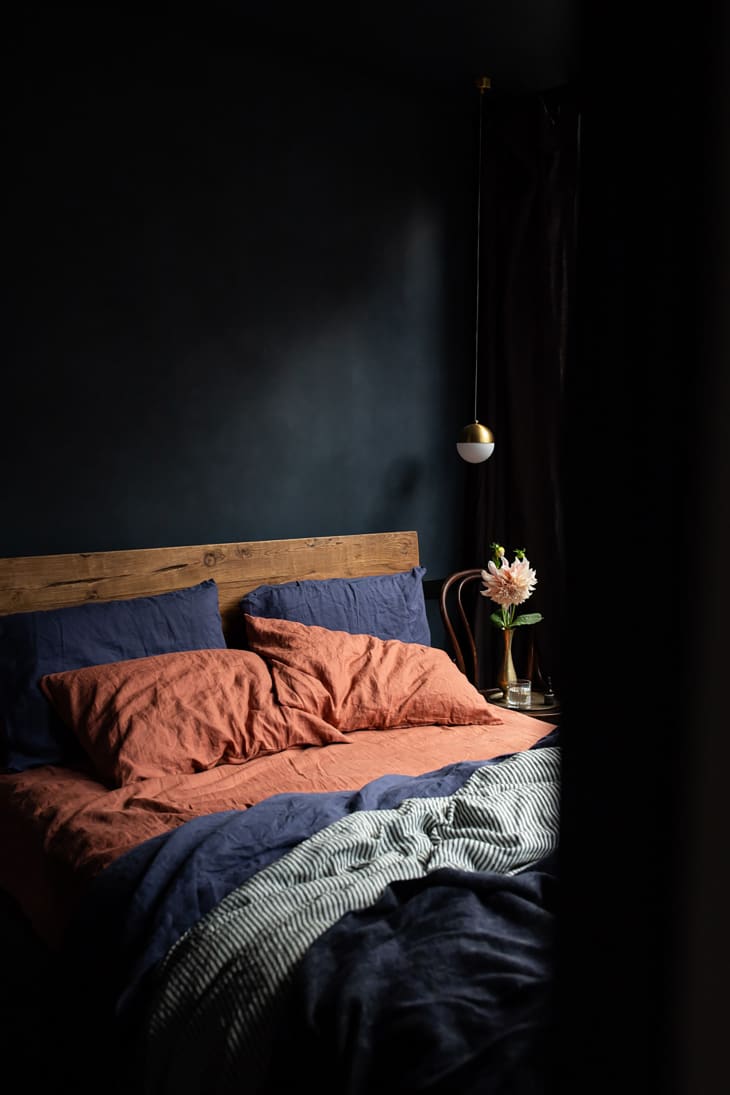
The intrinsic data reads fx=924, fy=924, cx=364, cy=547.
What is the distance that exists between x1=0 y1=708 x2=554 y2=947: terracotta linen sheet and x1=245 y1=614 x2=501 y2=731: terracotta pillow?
2.5 inches

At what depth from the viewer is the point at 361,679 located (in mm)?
3000

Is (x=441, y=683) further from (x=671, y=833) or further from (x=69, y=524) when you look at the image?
(x=671, y=833)

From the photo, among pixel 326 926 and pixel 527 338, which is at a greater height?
pixel 527 338

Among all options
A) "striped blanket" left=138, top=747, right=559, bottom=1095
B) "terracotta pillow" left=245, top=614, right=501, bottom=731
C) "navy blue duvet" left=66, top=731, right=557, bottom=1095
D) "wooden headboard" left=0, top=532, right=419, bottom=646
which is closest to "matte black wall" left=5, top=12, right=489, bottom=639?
"wooden headboard" left=0, top=532, right=419, bottom=646

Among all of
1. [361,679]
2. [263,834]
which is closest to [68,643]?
[361,679]

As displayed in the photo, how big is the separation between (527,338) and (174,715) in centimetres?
226

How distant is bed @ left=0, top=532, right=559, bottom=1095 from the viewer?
55.4 inches

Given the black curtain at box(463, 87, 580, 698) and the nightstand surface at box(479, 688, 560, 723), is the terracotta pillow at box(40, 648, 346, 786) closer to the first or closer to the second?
the nightstand surface at box(479, 688, 560, 723)

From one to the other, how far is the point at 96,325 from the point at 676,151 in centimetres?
272

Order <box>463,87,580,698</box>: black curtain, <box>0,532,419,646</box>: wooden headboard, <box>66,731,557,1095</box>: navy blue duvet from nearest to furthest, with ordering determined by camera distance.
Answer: <box>66,731,557,1095</box>: navy blue duvet, <box>0,532,419,646</box>: wooden headboard, <box>463,87,580,698</box>: black curtain

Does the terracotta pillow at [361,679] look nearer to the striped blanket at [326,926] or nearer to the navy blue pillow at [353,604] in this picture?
the navy blue pillow at [353,604]

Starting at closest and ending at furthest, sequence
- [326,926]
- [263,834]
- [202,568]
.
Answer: [326,926]
[263,834]
[202,568]

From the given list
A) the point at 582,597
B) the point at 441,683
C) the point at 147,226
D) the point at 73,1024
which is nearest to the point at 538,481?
the point at 441,683

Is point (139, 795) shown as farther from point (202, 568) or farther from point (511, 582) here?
point (511, 582)
